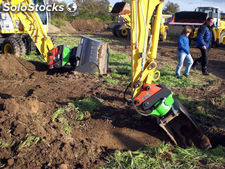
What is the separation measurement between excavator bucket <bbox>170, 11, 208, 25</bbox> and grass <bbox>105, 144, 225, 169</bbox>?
14.4 meters

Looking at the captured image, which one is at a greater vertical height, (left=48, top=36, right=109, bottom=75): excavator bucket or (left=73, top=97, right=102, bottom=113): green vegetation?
(left=48, top=36, right=109, bottom=75): excavator bucket

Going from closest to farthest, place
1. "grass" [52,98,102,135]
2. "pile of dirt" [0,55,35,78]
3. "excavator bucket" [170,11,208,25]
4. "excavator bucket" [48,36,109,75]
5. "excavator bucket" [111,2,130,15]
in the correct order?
"grass" [52,98,102,135] < "excavator bucket" [48,36,109,75] < "pile of dirt" [0,55,35,78] < "excavator bucket" [111,2,130,15] < "excavator bucket" [170,11,208,25]

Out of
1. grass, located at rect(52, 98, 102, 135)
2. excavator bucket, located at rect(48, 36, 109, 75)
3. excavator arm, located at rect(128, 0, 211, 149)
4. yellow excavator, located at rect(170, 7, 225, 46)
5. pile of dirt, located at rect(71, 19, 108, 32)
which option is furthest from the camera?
pile of dirt, located at rect(71, 19, 108, 32)

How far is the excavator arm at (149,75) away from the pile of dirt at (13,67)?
4.86 meters

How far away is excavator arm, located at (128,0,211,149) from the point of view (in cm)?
371

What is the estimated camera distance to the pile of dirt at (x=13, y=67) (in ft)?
24.4

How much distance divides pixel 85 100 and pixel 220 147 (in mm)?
2834

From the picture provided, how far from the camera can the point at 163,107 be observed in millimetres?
3752

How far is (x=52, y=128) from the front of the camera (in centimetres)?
381

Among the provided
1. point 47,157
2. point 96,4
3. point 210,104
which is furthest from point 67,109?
point 96,4

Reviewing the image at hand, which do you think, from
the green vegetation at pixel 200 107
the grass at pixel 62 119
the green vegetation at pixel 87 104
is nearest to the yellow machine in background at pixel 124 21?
the green vegetation at pixel 200 107

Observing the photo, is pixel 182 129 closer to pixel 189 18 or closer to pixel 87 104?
pixel 87 104

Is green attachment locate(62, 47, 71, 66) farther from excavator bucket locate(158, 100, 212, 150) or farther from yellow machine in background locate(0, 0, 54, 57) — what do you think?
excavator bucket locate(158, 100, 212, 150)

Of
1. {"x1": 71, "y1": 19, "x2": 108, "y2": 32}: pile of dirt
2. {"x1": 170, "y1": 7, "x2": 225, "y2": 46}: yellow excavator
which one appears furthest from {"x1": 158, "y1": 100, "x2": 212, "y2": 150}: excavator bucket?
{"x1": 71, "y1": 19, "x2": 108, "y2": 32}: pile of dirt
